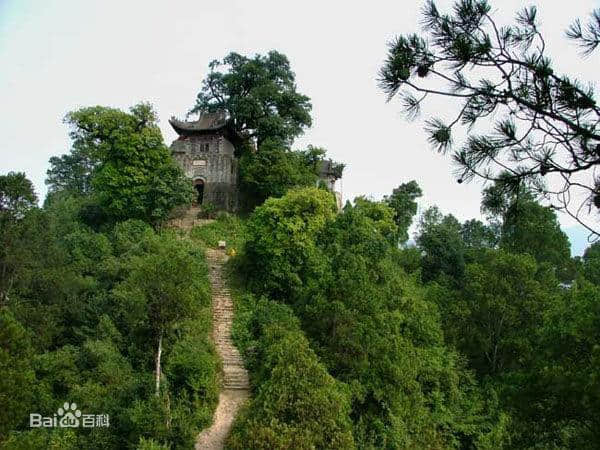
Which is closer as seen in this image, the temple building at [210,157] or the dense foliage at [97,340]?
the dense foliage at [97,340]

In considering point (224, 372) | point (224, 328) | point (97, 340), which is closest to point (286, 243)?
point (224, 328)

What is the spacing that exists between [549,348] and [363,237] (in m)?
6.09

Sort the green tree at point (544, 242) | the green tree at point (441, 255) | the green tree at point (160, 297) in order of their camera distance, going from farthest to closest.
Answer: the green tree at point (544, 242) < the green tree at point (441, 255) < the green tree at point (160, 297)

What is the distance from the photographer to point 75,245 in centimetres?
1738

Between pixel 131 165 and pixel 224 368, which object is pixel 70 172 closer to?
pixel 131 165

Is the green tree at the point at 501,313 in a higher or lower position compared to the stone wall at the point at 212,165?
lower

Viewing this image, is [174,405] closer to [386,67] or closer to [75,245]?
[75,245]

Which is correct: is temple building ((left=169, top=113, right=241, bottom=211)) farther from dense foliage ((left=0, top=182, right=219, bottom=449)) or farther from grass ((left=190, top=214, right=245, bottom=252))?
dense foliage ((left=0, top=182, right=219, bottom=449))

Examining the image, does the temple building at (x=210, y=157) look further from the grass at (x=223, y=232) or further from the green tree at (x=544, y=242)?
the green tree at (x=544, y=242)

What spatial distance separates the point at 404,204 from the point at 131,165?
34.9ft

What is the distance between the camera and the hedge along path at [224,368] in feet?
37.2

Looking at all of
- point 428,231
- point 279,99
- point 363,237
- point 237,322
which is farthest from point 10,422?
point 279,99

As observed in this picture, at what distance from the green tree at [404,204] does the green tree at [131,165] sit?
834 centimetres

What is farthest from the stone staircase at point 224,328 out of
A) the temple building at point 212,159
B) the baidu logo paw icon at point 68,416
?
the temple building at point 212,159
